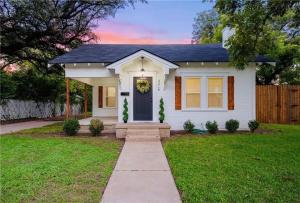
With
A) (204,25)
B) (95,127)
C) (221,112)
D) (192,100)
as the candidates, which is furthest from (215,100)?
(204,25)

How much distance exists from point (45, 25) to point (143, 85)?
9.56 meters

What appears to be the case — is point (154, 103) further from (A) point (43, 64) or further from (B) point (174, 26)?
(A) point (43, 64)

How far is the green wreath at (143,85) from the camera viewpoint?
14133 mm

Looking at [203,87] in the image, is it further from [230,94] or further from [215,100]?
[230,94]

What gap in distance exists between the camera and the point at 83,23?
21.9 m

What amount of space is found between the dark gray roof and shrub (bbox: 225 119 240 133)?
2779mm

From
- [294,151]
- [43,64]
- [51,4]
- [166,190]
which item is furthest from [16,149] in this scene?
[43,64]

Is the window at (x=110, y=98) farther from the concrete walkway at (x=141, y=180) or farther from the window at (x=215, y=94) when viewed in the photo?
the concrete walkway at (x=141, y=180)

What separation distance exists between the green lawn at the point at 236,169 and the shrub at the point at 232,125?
259cm

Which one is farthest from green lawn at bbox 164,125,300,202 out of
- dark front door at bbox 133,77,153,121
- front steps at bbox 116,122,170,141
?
dark front door at bbox 133,77,153,121

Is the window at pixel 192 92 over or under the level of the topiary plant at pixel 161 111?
over

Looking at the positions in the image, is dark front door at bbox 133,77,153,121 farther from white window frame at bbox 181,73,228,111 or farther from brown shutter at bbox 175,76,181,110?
white window frame at bbox 181,73,228,111

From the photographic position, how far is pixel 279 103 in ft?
60.5

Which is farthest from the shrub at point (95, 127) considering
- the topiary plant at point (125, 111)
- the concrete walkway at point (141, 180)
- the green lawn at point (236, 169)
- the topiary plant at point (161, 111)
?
the concrete walkway at point (141, 180)
